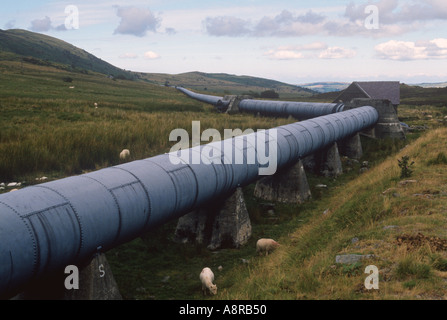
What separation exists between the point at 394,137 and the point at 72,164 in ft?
68.3

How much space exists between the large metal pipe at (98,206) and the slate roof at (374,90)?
34.8 m

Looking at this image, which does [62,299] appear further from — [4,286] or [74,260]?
[4,286]

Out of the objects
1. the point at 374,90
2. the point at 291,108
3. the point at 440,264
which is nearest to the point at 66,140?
Result: the point at 440,264

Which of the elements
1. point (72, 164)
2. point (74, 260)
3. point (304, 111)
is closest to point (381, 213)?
point (74, 260)

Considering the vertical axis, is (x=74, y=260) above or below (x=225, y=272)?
above

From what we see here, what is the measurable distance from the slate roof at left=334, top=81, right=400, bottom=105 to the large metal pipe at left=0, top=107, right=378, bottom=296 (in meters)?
34.8

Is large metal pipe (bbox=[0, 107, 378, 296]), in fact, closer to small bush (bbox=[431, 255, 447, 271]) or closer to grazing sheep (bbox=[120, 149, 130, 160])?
small bush (bbox=[431, 255, 447, 271])

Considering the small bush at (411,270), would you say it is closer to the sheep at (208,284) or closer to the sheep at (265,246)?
the sheep at (208,284)

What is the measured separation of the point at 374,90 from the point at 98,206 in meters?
42.4

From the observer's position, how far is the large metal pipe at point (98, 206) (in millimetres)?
5160

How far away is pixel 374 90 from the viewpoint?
42.6m

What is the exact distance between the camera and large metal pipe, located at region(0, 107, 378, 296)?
5160 mm

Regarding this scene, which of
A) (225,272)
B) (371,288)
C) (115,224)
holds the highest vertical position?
(115,224)

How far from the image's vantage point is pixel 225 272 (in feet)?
28.7
